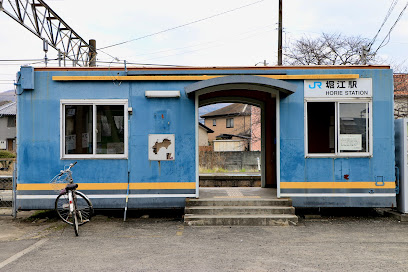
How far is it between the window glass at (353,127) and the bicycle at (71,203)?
5.39 meters

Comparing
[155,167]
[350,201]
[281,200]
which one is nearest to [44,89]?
[155,167]

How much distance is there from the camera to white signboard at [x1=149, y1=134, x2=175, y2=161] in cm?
862

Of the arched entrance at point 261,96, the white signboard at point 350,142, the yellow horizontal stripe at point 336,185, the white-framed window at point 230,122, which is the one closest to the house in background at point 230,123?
the white-framed window at point 230,122

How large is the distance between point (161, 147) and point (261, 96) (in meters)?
3.41

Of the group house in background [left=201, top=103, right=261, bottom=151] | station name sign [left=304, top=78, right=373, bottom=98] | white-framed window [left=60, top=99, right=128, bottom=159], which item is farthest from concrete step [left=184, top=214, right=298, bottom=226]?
house in background [left=201, top=103, right=261, bottom=151]

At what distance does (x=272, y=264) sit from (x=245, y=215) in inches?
108

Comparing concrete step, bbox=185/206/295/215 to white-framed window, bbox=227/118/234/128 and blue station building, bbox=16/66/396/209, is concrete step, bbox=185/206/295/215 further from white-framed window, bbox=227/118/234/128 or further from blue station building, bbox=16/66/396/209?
white-framed window, bbox=227/118/234/128

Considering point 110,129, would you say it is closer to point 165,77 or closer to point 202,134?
point 165,77

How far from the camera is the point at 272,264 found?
17.8ft

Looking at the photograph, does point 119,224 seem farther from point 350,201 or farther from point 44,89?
point 350,201

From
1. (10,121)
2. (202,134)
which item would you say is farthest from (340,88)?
(10,121)

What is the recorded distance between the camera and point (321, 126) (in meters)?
8.67

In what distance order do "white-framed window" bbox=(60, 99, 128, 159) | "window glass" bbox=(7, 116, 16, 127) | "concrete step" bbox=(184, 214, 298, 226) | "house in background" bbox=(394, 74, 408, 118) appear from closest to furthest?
"concrete step" bbox=(184, 214, 298, 226), "white-framed window" bbox=(60, 99, 128, 159), "house in background" bbox=(394, 74, 408, 118), "window glass" bbox=(7, 116, 16, 127)

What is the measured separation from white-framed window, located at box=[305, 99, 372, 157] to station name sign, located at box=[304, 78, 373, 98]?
0.13 m
